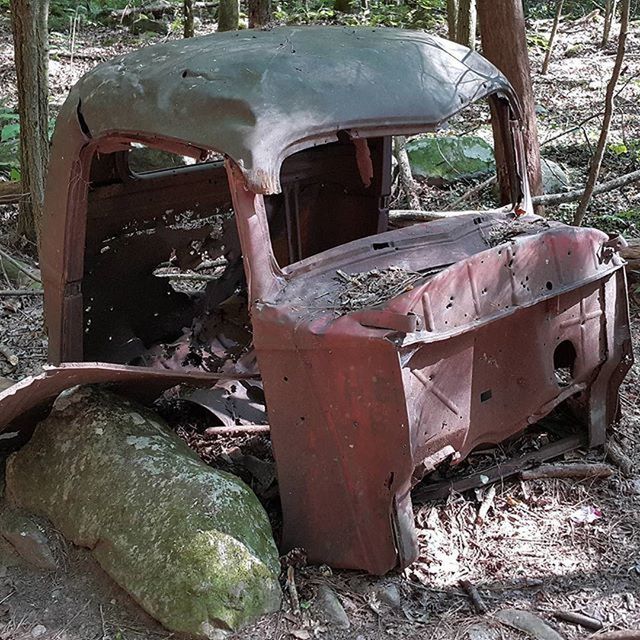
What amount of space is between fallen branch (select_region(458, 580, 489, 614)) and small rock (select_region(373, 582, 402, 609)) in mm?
260

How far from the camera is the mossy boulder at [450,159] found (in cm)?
822

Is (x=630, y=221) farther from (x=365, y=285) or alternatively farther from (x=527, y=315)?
(x=365, y=285)

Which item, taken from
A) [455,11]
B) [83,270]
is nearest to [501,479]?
[83,270]

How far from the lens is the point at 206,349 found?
15.1 feet

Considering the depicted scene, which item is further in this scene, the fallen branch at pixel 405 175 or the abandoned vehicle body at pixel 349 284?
the fallen branch at pixel 405 175

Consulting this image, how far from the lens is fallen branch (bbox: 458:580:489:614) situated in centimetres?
291

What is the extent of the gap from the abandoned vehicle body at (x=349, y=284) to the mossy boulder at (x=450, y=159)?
165 inches

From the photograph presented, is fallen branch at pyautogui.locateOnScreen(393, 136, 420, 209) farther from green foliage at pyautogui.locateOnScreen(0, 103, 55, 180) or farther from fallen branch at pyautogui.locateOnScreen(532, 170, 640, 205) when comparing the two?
green foliage at pyautogui.locateOnScreen(0, 103, 55, 180)

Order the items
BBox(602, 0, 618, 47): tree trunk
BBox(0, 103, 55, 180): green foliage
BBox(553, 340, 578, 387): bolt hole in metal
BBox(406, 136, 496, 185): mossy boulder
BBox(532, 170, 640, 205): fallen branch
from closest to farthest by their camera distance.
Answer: BBox(553, 340, 578, 387): bolt hole in metal → BBox(532, 170, 640, 205): fallen branch → BBox(406, 136, 496, 185): mossy boulder → BBox(0, 103, 55, 180): green foliage → BBox(602, 0, 618, 47): tree trunk

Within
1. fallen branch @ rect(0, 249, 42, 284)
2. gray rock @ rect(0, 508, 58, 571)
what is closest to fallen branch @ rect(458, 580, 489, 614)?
gray rock @ rect(0, 508, 58, 571)

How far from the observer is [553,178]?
7.78 meters

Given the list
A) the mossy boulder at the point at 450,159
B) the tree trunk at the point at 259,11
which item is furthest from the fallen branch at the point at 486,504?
the tree trunk at the point at 259,11

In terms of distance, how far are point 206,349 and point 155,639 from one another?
2074mm

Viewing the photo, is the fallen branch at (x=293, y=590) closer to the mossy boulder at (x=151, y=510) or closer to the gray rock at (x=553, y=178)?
the mossy boulder at (x=151, y=510)
